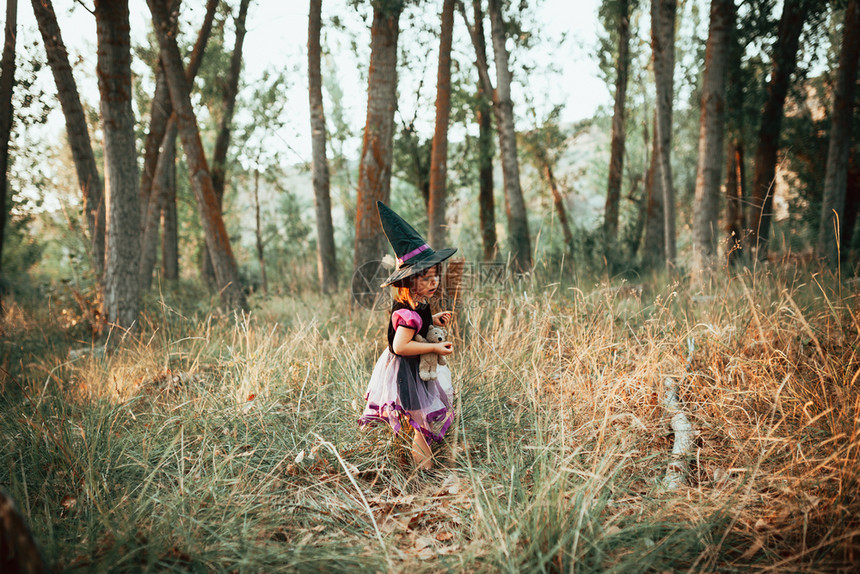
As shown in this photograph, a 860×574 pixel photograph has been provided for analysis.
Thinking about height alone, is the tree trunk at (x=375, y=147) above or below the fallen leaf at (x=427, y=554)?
above

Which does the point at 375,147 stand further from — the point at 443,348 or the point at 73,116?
the point at 73,116

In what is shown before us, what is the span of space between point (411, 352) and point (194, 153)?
19.0 ft

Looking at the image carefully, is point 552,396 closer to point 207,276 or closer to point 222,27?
point 222,27

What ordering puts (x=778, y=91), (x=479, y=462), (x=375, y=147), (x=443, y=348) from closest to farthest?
(x=443, y=348) → (x=479, y=462) → (x=375, y=147) → (x=778, y=91)

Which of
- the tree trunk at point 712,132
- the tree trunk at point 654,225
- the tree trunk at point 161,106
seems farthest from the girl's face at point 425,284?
the tree trunk at point 654,225

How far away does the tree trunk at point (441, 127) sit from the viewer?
7922 millimetres

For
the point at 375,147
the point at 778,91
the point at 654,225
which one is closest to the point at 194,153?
the point at 375,147

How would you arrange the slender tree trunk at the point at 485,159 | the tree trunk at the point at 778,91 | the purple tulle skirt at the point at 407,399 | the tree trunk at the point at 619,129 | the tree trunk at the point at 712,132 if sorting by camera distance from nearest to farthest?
the purple tulle skirt at the point at 407,399 → the tree trunk at the point at 712,132 → the tree trunk at the point at 778,91 → the slender tree trunk at the point at 485,159 → the tree trunk at the point at 619,129

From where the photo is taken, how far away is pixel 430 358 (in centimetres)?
283

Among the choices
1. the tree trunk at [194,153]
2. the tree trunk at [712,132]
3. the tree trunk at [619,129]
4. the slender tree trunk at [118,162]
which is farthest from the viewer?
the tree trunk at [619,129]

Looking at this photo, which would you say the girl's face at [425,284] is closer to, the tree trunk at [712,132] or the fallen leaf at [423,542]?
the fallen leaf at [423,542]

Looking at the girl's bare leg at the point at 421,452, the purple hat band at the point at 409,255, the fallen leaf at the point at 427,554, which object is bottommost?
the fallen leaf at the point at 427,554

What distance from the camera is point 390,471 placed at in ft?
9.82

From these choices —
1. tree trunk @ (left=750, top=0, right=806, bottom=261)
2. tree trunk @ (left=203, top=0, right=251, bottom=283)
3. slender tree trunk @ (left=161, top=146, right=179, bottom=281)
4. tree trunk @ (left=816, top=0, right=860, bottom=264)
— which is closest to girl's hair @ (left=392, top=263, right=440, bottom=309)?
tree trunk @ (left=816, top=0, right=860, bottom=264)
